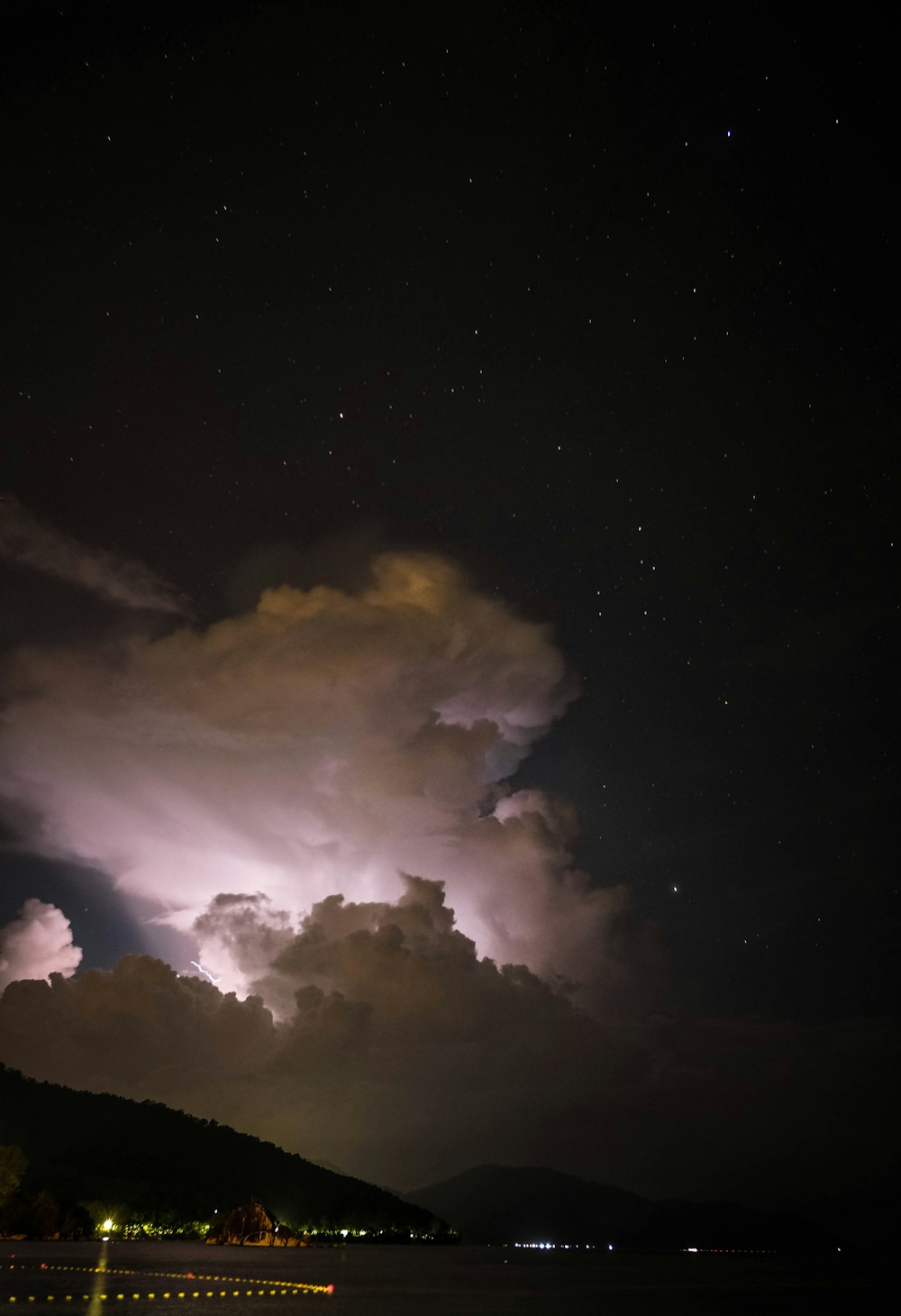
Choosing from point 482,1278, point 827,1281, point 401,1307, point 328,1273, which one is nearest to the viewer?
point 401,1307

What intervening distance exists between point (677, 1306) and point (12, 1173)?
119 metres

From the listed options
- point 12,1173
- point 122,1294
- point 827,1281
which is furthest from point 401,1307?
point 827,1281

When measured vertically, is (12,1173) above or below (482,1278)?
above

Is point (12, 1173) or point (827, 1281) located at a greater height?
point (12, 1173)

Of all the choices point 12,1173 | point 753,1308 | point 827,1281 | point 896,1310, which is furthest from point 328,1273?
point 827,1281

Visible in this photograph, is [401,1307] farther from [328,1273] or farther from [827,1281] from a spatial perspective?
[827,1281]

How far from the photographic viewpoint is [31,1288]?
263 feet

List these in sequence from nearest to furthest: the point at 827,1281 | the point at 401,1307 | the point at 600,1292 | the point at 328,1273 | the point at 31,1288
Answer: the point at 31,1288 < the point at 401,1307 < the point at 600,1292 < the point at 328,1273 < the point at 827,1281

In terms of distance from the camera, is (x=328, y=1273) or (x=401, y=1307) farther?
(x=328, y=1273)

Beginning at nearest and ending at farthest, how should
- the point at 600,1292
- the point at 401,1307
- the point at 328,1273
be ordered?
the point at 401,1307, the point at 600,1292, the point at 328,1273

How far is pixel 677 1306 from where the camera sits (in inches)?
4195

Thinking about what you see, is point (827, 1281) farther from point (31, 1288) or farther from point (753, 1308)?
point (31, 1288)

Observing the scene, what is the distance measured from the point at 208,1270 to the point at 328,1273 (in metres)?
29.8

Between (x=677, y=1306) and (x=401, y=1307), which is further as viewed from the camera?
(x=677, y=1306)
